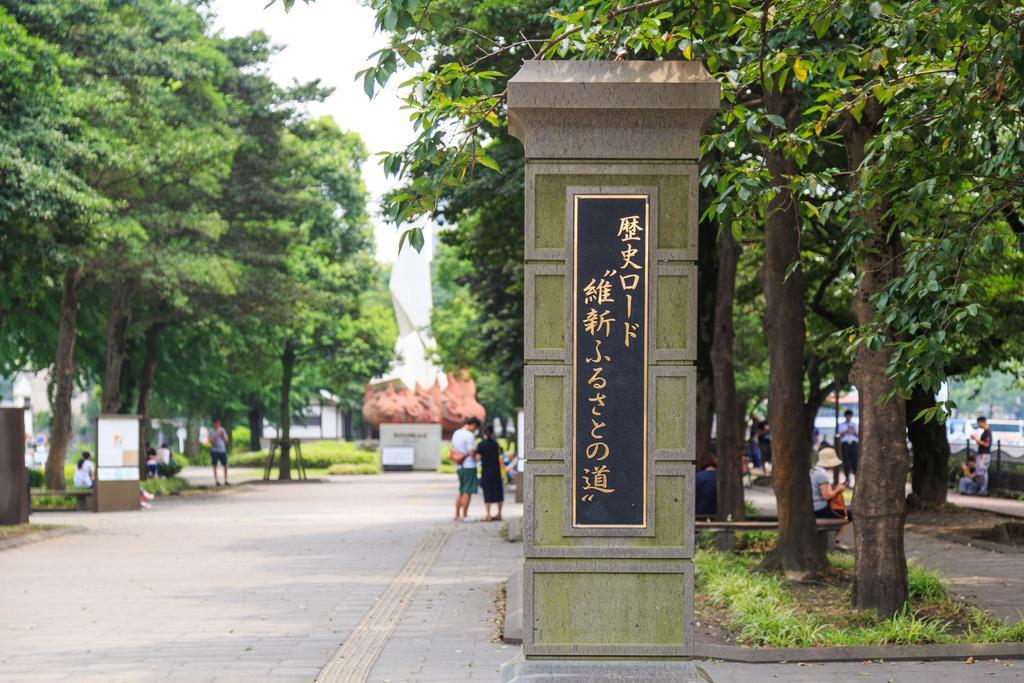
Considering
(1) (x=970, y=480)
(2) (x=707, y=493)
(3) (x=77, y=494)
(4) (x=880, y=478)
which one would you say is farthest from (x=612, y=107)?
(1) (x=970, y=480)

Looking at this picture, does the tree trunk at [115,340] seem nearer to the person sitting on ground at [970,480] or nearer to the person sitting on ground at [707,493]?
the person sitting on ground at [707,493]

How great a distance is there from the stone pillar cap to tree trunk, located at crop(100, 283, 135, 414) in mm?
25932

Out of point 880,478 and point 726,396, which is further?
point 726,396

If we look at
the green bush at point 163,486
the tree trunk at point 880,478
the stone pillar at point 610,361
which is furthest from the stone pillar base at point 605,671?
the green bush at point 163,486

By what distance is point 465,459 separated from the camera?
25078mm

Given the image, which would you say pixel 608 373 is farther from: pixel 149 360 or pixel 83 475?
pixel 149 360

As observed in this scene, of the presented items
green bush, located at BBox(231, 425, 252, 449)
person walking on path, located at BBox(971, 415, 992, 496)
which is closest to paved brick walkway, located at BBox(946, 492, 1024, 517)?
person walking on path, located at BBox(971, 415, 992, 496)

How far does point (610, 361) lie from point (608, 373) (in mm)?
63

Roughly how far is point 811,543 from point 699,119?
336 inches

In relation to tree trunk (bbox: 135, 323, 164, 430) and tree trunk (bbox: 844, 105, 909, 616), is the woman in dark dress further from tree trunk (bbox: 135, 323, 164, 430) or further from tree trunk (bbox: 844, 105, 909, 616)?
tree trunk (bbox: 844, 105, 909, 616)

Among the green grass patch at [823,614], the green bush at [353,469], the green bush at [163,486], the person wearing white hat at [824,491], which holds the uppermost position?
the person wearing white hat at [824,491]

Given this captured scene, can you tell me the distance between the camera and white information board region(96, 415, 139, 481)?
29.0 m

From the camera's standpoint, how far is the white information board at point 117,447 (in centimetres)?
2898

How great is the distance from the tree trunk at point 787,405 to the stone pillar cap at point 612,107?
24.8ft
